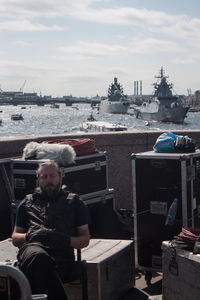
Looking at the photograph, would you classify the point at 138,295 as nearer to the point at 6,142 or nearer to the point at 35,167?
the point at 35,167

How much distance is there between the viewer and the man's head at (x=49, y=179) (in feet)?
12.2

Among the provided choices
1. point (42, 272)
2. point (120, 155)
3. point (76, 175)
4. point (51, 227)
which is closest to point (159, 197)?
point (76, 175)

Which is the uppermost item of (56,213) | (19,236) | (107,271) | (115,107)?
(115,107)

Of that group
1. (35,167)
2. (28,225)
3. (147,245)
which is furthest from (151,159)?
(28,225)

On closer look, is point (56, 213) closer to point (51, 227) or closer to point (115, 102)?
point (51, 227)

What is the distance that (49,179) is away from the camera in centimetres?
373

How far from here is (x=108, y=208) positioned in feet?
19.8

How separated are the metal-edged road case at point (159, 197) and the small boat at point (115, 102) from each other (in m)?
148

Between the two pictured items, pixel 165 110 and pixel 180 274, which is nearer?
pixel 180 274

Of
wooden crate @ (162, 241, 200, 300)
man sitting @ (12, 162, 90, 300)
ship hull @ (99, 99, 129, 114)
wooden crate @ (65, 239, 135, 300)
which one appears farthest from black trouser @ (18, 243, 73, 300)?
ship hull @ (99, 99, 129, 114)

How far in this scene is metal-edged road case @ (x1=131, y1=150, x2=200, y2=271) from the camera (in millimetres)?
4797

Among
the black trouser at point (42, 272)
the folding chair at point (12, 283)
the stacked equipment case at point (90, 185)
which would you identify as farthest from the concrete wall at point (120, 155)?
the folding chair at point (12, 283)

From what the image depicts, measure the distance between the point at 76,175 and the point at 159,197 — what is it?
1067 millimetres

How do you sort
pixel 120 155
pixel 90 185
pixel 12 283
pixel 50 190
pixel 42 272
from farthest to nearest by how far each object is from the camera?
pixel 120 155
pixel 90 185
pixel 50 190
pixel 42 272
pixel 12 283
